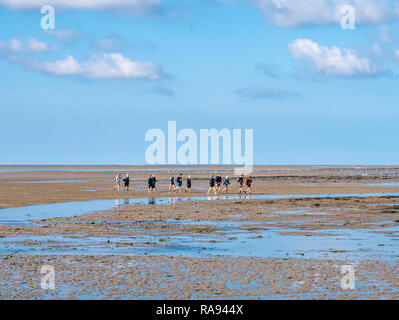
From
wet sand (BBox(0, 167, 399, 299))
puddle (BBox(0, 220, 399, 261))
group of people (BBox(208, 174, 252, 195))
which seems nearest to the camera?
wet sand (BBox(0, 167, 399, 299))

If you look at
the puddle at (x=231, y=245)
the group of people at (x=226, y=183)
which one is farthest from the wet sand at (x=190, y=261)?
the group of people at (x=226, y=183)

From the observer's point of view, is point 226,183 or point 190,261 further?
point 226,183

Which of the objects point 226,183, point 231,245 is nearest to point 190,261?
point 231,245

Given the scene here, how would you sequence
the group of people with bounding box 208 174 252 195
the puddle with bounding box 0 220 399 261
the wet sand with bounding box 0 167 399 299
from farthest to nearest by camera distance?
the group of people with bounding box 208 174 252 195
the puddle with bounding box 0 220 399 261
the wet sand with bounding box 0 167 399 299

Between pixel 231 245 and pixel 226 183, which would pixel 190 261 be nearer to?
pixel 231 245

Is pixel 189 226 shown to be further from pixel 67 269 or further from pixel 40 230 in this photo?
pixel 67 269

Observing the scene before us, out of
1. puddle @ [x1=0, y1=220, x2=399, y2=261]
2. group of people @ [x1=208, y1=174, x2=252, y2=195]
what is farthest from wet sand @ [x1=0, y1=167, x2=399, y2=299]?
group of people @ [x1=208, y1=174, x2=252, y2=195]

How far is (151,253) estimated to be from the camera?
20.0 m

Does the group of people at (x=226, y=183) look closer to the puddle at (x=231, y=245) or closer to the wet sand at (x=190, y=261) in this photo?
the wet sand at (x=190, y=261)

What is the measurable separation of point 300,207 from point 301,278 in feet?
80.6

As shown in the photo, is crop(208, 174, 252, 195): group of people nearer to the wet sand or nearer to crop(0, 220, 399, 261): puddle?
the wet sand

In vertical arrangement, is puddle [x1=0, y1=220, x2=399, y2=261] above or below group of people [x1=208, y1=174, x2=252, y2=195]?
below
